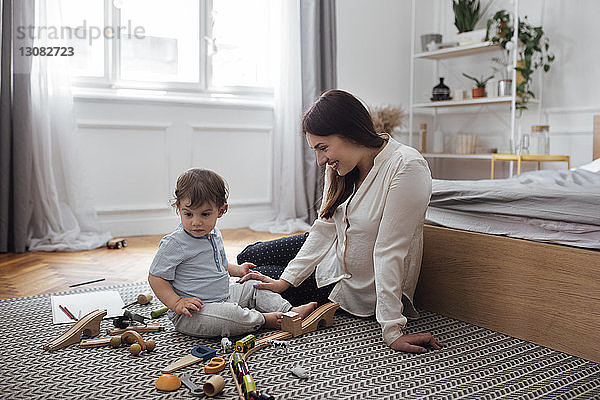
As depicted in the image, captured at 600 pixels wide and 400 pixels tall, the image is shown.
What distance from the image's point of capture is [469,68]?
14.8 feet

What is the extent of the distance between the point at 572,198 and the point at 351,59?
3.06 m

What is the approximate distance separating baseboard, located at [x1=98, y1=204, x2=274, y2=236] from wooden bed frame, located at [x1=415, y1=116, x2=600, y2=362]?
2.13m

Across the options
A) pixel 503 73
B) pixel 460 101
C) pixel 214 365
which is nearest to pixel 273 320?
pixel 214 365

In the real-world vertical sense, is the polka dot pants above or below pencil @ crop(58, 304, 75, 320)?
above

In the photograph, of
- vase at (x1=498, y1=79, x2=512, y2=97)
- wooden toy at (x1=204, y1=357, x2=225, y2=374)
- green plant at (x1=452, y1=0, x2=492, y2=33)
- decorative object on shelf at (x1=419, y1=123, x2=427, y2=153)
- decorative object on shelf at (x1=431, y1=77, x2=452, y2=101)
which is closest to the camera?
wooden toy at (x1=204, y1=357, x2=225, y2=374)

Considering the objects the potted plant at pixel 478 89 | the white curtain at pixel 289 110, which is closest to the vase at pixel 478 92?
the potted plant at pixel 478 89

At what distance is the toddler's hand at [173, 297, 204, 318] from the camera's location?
1537 mm

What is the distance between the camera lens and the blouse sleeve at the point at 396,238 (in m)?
1.53

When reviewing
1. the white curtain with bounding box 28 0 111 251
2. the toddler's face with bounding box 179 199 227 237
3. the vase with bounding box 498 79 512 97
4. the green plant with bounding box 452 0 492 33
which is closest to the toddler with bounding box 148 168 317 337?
the toddler's face with bounding box 179 199 227 237

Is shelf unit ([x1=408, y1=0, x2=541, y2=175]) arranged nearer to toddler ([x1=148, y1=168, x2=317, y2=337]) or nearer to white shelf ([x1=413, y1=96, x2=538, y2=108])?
white shelf ([x1=413, y1=96, x2=538, y2=108])

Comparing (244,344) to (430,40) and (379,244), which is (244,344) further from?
(430,40)

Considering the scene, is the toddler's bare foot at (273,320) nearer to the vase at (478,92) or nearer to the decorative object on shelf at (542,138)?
the decorative object on shelf at (542,138)

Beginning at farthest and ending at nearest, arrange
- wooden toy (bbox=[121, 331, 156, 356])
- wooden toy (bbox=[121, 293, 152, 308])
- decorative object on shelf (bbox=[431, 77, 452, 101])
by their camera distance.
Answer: decorative object on shelf (bbox=[431, 77, 452, 101]) < wooden toy (bbox=[121, 293, 152, 308]) < wooden toy (bbox=[121, 331, 156, 356])

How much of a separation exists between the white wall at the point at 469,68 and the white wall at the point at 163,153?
990mm
